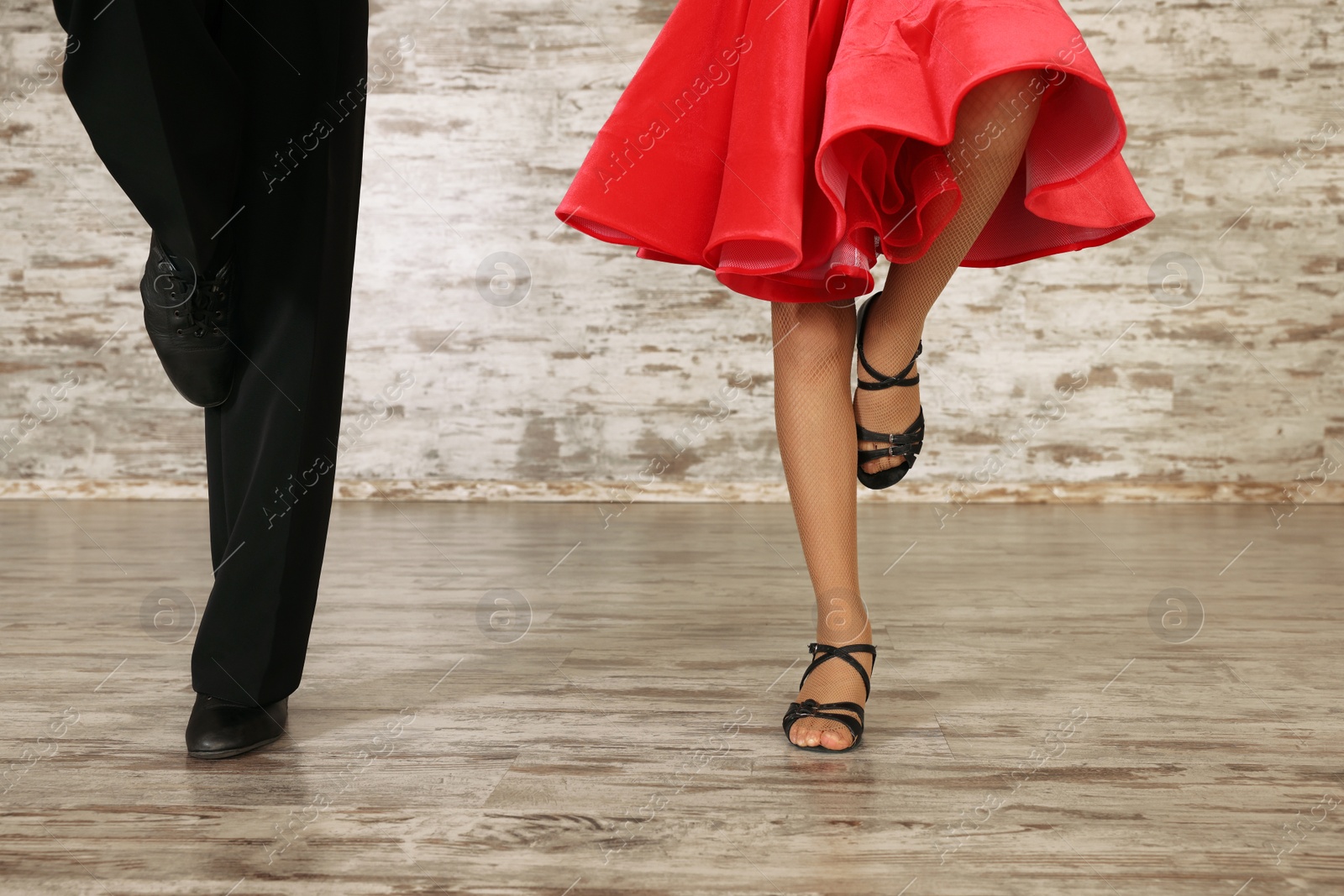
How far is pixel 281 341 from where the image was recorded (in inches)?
41.3

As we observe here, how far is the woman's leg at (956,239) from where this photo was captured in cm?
96

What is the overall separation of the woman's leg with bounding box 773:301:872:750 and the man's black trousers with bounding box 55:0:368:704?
520 mm

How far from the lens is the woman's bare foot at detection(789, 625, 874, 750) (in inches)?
38.6

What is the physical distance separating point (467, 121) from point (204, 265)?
126 inches

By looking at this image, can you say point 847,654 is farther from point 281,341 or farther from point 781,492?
point 781,492

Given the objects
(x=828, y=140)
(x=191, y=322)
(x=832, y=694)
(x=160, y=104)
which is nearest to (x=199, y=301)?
(x=191, y=322)

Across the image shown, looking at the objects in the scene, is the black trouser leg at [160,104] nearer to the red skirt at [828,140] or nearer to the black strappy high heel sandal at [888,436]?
the red skirt at [828,140]

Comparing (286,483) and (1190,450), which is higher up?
(286,483)

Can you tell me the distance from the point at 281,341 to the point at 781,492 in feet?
9.58

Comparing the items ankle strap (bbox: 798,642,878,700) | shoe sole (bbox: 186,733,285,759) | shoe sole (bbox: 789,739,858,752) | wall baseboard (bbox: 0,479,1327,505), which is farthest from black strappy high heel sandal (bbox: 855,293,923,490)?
wall baseboard (bbox: 0,479,1327,505)

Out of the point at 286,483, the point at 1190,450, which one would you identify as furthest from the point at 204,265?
the point at 1190,450

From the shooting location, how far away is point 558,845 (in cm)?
75

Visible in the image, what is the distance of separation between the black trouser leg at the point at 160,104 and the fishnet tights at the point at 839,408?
62 cm

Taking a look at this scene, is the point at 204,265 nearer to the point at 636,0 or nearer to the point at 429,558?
the point at 429,558
